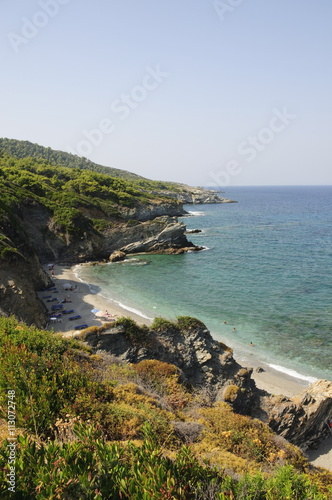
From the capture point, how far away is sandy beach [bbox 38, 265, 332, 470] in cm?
1818

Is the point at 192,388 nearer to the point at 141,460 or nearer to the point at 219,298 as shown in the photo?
the point at 141,460

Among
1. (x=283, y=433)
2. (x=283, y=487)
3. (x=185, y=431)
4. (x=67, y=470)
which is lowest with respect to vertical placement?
(x=283, y=433)

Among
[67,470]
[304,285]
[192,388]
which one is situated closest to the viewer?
[67,470]

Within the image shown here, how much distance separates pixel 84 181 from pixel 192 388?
72.6m

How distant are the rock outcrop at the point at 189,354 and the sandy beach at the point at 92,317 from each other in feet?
8.34

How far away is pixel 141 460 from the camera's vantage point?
593cm

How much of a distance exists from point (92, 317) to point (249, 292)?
754 inches

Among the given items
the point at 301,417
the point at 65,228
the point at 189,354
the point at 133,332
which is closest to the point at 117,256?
the point at 65,228

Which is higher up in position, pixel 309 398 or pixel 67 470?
pixel 67 470

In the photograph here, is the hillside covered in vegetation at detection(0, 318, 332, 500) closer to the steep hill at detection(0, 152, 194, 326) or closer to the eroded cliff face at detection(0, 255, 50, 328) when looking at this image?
the eroded cliff face at detection(0, 255, 50, 328)

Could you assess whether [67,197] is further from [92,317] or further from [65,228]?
[92,317]

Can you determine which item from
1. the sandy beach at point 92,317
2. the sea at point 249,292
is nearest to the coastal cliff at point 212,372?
the sandy beach at point 92,317

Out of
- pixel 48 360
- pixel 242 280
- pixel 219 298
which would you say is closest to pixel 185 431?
pixel 48 360

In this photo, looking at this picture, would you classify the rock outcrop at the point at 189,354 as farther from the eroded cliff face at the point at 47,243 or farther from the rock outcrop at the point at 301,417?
the eroded cliff face at the point at 47,243
